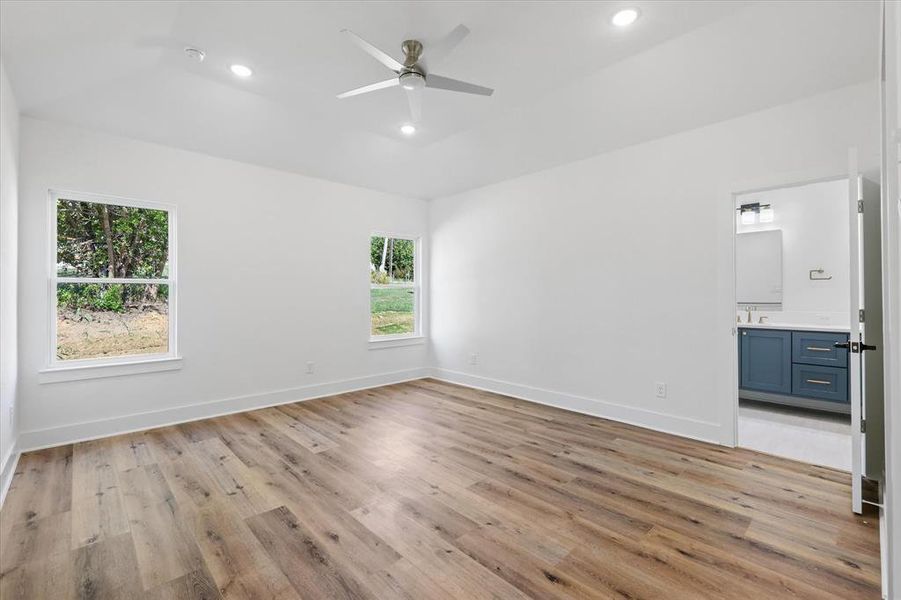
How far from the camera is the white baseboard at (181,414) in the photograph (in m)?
3.37

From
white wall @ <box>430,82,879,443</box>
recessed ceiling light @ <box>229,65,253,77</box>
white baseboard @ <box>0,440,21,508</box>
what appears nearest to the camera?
white baseboard @ <box>0,440,21,508</box>

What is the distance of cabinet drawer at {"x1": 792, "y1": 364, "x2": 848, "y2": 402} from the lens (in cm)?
411

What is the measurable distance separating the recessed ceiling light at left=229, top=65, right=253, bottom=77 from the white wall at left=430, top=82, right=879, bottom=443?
2990 mm

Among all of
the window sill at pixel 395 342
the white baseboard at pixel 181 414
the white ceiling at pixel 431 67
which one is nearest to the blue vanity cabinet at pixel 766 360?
the white ceiling at pixel 431 67

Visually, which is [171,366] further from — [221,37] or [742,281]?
[742,281]

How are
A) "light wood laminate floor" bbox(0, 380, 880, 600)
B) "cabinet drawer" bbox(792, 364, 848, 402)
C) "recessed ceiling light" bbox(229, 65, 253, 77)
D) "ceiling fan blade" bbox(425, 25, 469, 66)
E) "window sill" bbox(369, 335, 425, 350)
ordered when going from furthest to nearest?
"window sill" bbox(369, 335, 425, 350) → "cabinet drawer" bbox(792, 364, 848, 402) → "recessed ceiling light" bbox(229, 65, 253, 77) → "ceiling fan blade" bbox(425, 25, 469, 66) → "light wood laminate floor" bbox(0, 380, 880, 600)

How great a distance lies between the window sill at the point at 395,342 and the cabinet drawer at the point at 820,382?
4472 mm

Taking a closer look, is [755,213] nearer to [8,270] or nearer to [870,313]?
[870,313]

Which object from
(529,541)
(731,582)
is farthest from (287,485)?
(731,582)

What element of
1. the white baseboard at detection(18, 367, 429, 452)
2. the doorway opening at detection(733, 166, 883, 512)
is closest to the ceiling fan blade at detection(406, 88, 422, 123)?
the doorway opening at detection(733, 166, 883, 512)

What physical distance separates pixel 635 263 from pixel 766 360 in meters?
2.16

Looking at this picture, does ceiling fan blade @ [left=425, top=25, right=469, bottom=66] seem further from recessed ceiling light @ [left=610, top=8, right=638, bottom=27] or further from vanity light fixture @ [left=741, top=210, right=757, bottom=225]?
vanity light fixture @ [left=741, top=210, right=757, bottom=225]

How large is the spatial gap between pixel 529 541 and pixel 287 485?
1.59 metres

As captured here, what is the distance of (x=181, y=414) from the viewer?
4.00 m
